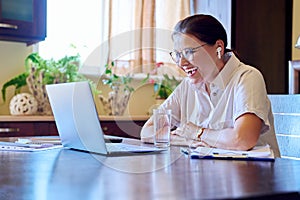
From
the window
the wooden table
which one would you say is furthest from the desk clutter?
the window

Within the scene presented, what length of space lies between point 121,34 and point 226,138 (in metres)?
2.15

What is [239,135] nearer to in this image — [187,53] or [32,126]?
[187,53]

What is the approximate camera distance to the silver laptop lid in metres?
1.24

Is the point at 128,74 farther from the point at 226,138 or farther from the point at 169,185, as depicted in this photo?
the point at 169,185

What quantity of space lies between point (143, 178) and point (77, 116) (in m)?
0.51

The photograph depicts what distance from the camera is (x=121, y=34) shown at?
3582 millimetres

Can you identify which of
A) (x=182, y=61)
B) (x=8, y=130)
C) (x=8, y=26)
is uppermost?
→ (x=8, y=26)

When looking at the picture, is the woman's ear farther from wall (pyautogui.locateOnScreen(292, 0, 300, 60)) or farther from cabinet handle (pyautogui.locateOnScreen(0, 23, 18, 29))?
wall (pyautogui.locateOnScreen(292, 0, 300, 60))

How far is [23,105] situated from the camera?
9.34 feet

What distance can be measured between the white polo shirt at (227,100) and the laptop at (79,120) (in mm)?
442

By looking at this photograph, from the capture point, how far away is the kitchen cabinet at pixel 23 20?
2.77 metres

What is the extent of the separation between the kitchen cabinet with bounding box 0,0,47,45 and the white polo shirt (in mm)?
1220

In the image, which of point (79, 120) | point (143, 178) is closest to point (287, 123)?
point (79, 120)

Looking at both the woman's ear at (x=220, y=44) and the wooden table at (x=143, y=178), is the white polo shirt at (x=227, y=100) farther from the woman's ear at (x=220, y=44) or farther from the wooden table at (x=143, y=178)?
the wooden table at (x=143, y=178)
